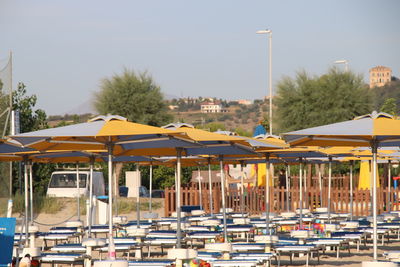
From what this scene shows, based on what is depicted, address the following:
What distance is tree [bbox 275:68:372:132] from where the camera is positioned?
43.8 m

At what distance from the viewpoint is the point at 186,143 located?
14445mm

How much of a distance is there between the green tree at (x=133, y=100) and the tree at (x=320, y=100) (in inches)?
247

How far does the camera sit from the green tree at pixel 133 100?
153 ft

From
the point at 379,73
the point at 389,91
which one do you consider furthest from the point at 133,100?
the point at 379,73

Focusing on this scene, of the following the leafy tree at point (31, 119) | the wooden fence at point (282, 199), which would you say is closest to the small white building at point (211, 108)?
the leafy tree at point (31, 119)

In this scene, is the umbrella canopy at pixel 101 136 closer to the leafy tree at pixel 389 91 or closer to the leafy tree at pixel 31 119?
the leafy tree at pixel 31 119

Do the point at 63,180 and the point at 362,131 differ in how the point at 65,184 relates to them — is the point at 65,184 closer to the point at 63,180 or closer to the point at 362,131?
the point at 63,180

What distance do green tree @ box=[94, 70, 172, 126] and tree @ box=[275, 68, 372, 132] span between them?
20.5 feet

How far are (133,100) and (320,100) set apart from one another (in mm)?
9695

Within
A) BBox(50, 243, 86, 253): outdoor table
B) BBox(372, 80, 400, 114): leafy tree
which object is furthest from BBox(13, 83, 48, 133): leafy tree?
BBox(372, 80, 400, 114): leafy tree

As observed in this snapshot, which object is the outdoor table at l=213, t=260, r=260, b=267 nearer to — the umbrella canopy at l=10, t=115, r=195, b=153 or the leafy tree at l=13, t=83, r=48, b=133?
the umbrella canopy at l=10, t=115, r=195, b=153

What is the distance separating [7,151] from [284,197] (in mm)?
16254

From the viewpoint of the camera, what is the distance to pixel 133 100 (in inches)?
1836

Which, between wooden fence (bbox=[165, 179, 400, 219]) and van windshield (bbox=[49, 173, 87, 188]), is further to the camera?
van windshield (bbox=[49, 173, 87, 188])
